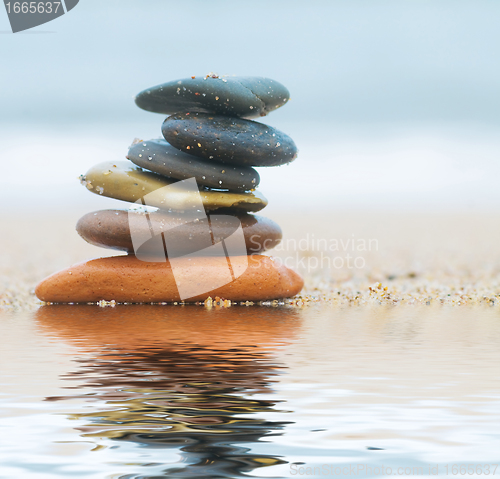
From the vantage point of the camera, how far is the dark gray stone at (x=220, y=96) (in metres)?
8.68

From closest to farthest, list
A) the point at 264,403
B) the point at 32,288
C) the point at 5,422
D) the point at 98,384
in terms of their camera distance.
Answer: the point at 5,422, the point at 264,403, the point at 98,384, the point at 32,288

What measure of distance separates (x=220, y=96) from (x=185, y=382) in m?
5.87

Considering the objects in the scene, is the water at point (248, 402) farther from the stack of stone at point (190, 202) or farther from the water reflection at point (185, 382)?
the stack of stone at point (190, 202)

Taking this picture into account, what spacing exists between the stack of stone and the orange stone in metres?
0.01

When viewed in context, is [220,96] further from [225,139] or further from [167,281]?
[167,281]

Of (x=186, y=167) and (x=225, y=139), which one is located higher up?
(x=225, y=139)

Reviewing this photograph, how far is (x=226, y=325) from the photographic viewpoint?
6.26m

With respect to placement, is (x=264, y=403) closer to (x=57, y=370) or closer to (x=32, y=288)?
(x=57, y=370)

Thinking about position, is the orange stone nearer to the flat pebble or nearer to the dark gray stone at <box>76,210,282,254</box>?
the dark gray stone at <box>76,210,282,254</box>

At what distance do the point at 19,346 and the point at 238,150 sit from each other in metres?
4.61

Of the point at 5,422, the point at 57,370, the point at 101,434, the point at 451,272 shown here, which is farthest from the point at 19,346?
the point at 451,272

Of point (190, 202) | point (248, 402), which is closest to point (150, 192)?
point (190, 202)

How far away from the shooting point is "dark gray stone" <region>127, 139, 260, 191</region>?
887 centimetres

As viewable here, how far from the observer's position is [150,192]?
8953 mm
